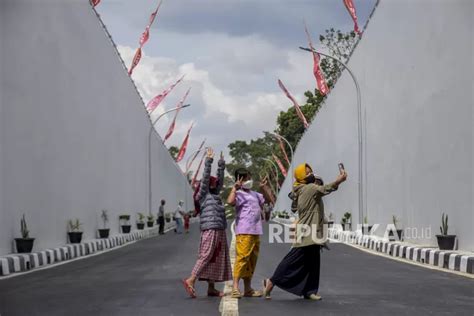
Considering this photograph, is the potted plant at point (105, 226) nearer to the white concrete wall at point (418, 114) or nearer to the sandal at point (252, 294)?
the white concrete wall at point (418, 114)

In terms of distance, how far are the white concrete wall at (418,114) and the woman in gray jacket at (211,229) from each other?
29.0 feet

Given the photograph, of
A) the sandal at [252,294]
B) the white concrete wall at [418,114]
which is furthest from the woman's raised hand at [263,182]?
the white concrete wall at [418,114]

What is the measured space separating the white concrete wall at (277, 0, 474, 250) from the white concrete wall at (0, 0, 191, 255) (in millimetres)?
9930

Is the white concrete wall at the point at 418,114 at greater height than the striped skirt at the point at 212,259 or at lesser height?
greater

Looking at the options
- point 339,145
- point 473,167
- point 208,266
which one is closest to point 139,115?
point 339,145

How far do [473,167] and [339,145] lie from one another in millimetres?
24454

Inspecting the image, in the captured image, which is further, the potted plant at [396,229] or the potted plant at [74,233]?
the potted plant at [396,229]

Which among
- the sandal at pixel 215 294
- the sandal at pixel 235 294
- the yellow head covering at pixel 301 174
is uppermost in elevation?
the yellow head covering at pixel 301 174

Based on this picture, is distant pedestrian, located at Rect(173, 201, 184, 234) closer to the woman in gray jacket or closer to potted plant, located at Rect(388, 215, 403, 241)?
potted plant, located at Rect(388, 215, 403, 241)

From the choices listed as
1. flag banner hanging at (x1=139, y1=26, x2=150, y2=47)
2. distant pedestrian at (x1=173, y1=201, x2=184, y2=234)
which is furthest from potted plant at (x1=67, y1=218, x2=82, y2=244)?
flag banner hanging at (x1=139, y1=26, x2=150, y2=47)

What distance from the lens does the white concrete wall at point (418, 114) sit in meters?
17.8

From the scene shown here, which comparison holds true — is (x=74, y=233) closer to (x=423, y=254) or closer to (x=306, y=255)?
(x=423, y=254)

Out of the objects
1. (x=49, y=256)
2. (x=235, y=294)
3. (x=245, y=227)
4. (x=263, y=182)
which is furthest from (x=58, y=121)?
(x=235, y=294)

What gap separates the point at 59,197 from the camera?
2241 cm
